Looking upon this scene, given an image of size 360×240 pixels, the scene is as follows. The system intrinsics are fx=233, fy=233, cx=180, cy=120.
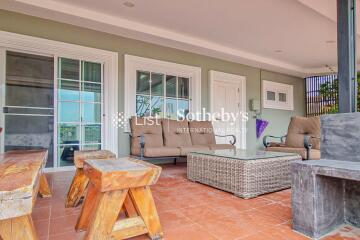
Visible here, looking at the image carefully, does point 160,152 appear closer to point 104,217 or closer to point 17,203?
point 104,217

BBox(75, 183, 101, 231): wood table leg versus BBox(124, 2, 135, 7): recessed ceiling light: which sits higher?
BBox(124, 2, 135, 7): recessed ceiling light

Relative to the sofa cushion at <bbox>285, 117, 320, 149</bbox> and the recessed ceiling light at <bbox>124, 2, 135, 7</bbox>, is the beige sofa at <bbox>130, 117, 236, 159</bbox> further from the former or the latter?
the recessed ceiling light at <bbox>124, 2, 135, 7</bbox>

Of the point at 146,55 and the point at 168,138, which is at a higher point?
the point at 146,55

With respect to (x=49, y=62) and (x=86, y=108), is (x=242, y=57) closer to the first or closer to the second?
(x=86, y=108)

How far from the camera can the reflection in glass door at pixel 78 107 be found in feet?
12.0

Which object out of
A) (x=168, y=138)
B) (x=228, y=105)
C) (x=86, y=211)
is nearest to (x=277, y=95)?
(x=228, y=105)

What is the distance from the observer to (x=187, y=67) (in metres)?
4.84

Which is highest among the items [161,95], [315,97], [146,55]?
[146,55]

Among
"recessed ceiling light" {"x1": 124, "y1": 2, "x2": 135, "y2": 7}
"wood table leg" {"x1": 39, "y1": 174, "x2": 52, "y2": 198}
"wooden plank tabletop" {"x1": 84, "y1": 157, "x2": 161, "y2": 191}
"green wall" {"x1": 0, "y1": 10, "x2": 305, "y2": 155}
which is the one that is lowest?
"wood table leg" {"x1": 39, "y1": 174, "x2": 52, "y2": 198}

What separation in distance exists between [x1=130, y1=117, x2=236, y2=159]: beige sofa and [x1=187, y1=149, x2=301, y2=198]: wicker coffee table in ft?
3.20

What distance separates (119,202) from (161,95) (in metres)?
3.48

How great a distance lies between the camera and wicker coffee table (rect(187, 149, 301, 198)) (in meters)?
2.13

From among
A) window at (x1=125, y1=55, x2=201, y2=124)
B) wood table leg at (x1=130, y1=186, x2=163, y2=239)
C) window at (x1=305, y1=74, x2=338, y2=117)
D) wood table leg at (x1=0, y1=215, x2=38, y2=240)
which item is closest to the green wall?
window at (x1=125, y1=55, x2=201, y2=124)

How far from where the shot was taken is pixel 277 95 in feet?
21.5
